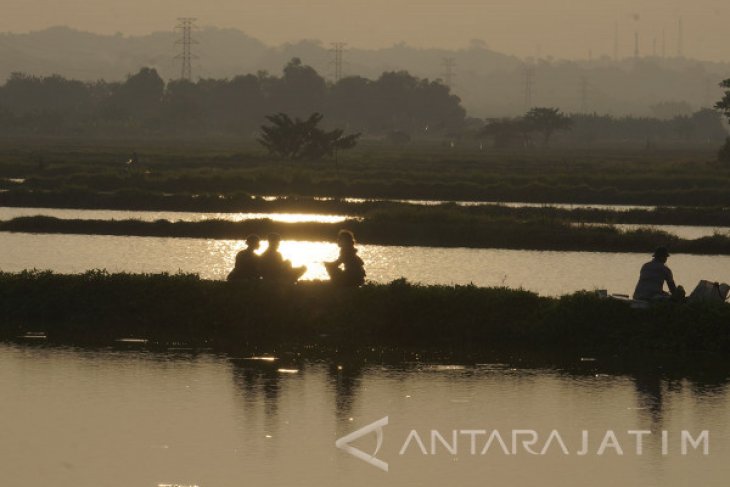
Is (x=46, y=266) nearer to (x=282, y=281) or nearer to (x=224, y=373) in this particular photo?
(x=282, y=281)

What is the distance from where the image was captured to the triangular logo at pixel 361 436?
52.4 ft

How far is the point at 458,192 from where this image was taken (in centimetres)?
6662

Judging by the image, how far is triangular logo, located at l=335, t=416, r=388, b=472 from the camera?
1597 cm

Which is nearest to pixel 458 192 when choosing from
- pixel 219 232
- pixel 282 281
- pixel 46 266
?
pixel 219 232

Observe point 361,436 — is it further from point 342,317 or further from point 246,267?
point 246,267

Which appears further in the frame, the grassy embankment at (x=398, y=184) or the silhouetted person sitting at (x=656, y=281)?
the grassy embankment at (x=398, y=184)

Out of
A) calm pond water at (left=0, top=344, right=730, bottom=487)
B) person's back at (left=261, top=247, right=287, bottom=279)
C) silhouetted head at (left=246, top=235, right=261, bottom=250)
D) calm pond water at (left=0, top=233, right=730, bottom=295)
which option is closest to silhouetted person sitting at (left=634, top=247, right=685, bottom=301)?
calm pond water at (left=0, top=344, right=730, bottom=487)

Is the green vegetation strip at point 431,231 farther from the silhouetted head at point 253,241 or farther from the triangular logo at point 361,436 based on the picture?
the triangular logo at point 361,436

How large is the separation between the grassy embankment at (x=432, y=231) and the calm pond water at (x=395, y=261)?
124 centimetres

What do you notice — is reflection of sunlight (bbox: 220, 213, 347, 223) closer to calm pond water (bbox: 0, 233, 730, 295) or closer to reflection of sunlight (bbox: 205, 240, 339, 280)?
reflection of sunlight (bbox: 205, 240, 339, 280)

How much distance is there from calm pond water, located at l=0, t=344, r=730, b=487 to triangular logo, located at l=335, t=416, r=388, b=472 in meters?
0.10

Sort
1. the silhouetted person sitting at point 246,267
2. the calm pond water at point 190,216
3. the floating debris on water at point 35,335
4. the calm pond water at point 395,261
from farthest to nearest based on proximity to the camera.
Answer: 1. the calm pond water at point 190,216
2. the calm pond water at point 395,261
3. the silhouetted person sitting at point 246,267
4. the floating debris on water at point 35,335

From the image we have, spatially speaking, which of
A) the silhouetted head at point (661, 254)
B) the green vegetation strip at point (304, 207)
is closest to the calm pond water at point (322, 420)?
the silhouetted head at point (661, 254)

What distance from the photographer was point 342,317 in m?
24.1
